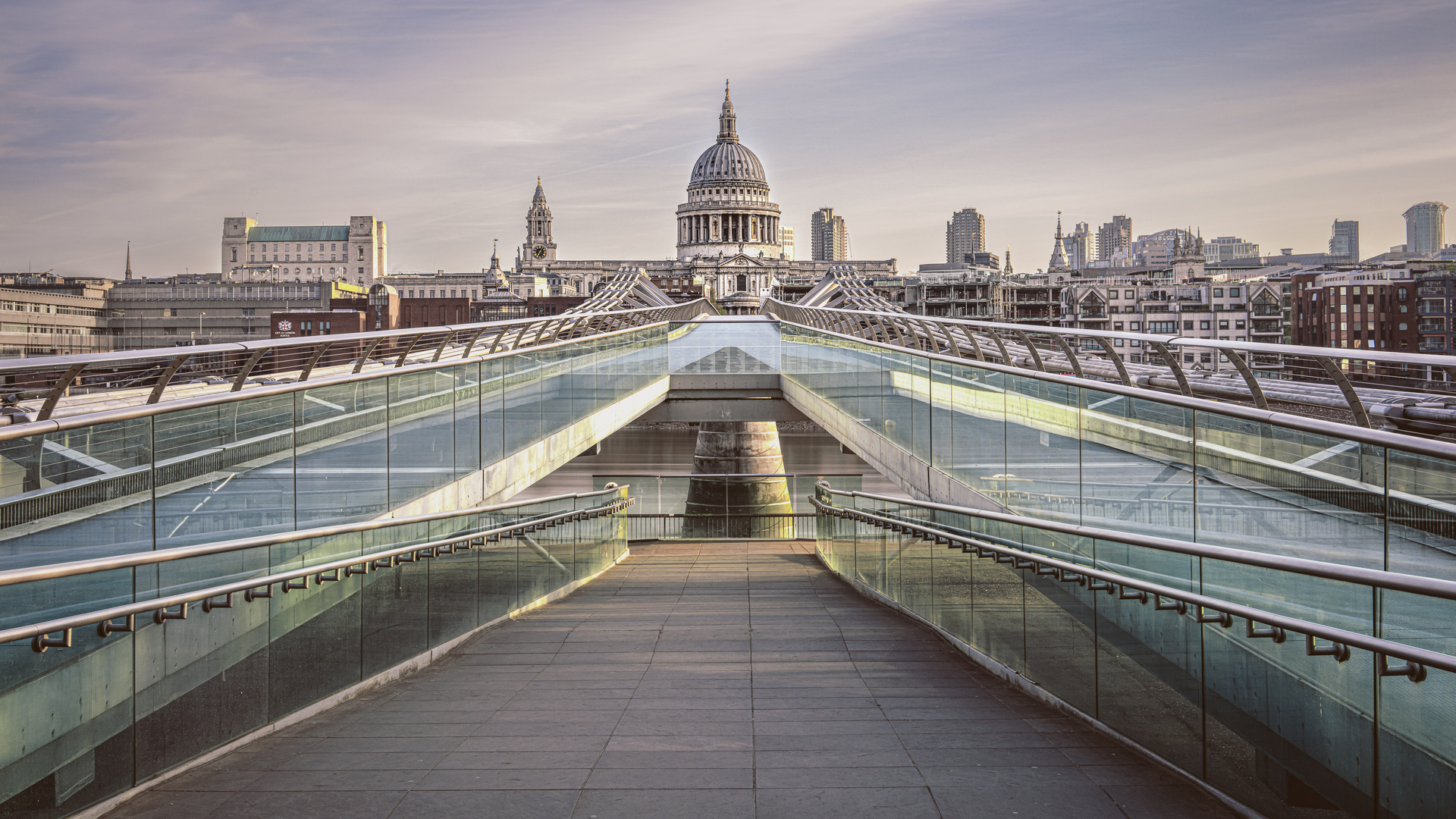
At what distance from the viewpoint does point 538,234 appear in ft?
572

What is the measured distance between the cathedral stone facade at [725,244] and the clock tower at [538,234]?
0.30 meters

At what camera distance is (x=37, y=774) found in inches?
168

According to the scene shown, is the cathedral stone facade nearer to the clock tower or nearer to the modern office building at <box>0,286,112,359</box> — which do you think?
the clock tower

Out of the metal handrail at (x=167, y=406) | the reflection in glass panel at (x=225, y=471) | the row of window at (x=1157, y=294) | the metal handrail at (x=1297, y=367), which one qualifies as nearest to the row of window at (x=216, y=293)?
the row of window at (x=1157, y=294)

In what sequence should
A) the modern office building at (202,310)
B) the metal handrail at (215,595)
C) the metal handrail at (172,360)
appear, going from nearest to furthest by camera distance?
the metal handrail at (215,595), the metal handrail at (172,360), the modern office building at (202,310)

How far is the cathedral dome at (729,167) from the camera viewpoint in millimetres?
162125

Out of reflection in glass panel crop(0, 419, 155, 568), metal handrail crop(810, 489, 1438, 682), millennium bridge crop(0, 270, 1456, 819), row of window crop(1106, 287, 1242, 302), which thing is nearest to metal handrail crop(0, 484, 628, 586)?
millennium bridge crop(0, 270, 1456, 819)

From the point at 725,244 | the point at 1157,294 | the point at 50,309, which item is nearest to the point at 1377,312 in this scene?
the point at 1157,294

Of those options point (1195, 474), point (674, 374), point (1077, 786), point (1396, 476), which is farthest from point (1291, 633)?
point (674, 374)

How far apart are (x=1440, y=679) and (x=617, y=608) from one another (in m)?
7.75

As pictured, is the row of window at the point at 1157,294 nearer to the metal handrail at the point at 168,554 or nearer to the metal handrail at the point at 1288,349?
the metal handrail at the point at 1288,349

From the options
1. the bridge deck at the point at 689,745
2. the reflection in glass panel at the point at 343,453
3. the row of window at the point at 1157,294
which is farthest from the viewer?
the row of window at the point at 1157,294

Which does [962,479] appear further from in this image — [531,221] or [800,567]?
[531,221]

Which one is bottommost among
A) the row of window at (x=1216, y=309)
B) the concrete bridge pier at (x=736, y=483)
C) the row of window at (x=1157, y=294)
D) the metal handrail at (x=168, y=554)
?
the concrete bridge pier at (x=736, y=483)
